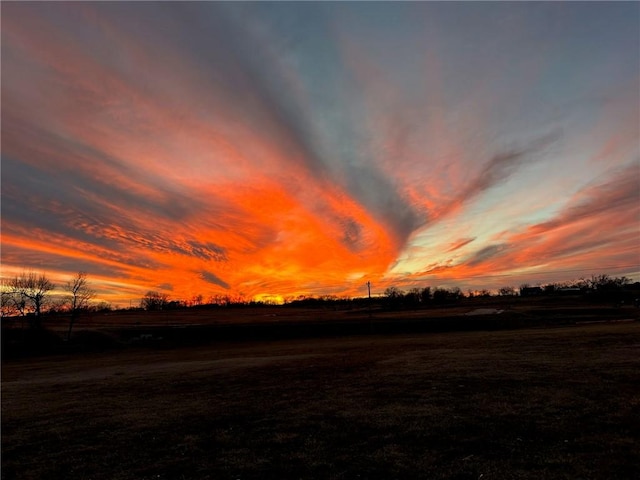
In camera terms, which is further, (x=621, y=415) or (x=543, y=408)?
(x=543, y=408)

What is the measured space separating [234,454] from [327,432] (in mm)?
2798

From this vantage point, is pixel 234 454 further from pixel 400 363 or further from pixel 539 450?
pixel 400 363

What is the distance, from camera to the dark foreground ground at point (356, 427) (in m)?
9.66

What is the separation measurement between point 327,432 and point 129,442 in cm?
624

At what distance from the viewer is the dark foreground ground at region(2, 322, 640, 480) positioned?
31.7 feet

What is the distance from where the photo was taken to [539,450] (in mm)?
9852

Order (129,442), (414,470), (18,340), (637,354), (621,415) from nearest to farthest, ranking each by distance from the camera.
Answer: (414,470) → (621,415) → (129,442) → (637,354) → (18,340)

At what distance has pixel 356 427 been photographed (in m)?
12.7

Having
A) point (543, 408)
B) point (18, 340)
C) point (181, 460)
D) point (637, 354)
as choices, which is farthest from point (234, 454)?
point (18, 340)

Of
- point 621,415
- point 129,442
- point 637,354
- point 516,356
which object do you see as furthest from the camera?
point 516,356

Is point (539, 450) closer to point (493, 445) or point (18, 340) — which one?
point (493, 445)

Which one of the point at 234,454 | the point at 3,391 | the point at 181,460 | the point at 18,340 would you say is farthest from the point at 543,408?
the point at 18,340

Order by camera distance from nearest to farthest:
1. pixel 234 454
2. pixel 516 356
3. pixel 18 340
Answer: pixel 234 454 < pixel 516 356 < pixel 18 340

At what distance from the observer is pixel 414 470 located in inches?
365
